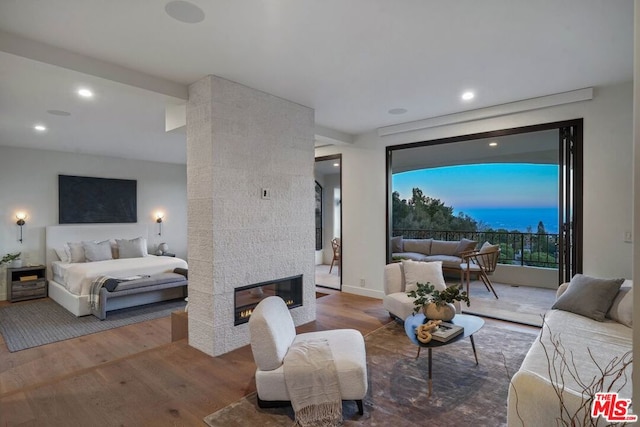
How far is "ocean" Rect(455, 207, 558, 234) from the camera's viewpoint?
6.68 m

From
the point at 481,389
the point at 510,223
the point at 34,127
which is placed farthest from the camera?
the point at 510,223

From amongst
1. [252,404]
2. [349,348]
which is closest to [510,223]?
[349,348]

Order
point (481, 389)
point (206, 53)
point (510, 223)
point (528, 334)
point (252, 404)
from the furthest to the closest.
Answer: point (510, 223)
point (528, 334)
point (206, 53)
point (481, 389)
point (252, 404)

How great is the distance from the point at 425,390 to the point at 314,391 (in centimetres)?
92

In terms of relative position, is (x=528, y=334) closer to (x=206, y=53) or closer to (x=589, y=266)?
(x=589, y=266)

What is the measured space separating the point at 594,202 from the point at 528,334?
5.25 ft

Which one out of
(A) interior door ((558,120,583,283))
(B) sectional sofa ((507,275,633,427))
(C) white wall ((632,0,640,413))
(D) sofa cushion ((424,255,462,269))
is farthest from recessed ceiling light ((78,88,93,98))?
(D) sofa cushion ((424,255,462,269))

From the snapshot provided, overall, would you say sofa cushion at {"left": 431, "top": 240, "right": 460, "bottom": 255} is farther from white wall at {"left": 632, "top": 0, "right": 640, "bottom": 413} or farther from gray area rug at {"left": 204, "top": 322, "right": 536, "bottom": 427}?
white wall at {"left": 632, "top": 0, "right": 640, "bottom": 413}

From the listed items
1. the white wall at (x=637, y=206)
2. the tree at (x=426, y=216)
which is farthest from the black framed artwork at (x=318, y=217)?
the white wall at (x=637, y=206)

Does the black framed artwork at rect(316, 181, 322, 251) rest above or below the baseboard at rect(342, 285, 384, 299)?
above

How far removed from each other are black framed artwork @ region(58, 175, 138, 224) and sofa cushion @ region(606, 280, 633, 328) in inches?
314

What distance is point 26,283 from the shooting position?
569 centimetres

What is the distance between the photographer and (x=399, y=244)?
7.78 metres

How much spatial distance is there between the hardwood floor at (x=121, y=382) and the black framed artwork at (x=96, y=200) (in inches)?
127
